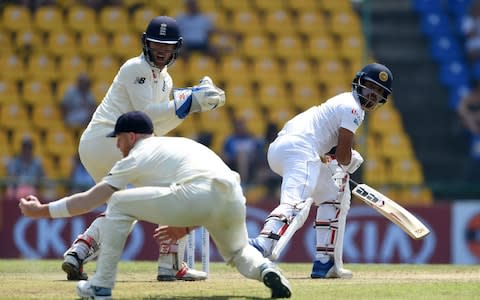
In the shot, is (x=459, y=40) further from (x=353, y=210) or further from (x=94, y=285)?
(x=94, y=285)

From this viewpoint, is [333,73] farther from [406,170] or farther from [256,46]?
[406,170]

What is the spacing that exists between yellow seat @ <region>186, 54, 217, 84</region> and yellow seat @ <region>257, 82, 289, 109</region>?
0.88m

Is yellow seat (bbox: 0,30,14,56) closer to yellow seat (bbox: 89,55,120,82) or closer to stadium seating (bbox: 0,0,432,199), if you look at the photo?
stadium seating (bbox: 0,0,432,199)

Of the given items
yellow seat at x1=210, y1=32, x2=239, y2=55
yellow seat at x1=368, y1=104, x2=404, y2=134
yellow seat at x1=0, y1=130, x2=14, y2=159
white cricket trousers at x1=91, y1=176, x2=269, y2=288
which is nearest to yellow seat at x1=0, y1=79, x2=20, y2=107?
yellow seat at x1=0, y1=130, x2=14, y2=159

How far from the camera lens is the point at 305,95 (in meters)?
17.2

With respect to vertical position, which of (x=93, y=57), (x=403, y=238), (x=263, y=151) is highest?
(x=93, y=57)

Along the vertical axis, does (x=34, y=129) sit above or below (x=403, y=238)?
above

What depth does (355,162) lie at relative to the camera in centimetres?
920

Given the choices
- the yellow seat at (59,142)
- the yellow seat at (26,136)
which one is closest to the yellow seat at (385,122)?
the yellow seat at (59,142)

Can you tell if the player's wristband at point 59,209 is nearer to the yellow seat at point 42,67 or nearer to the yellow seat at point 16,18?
the yellow seat at point 42,67

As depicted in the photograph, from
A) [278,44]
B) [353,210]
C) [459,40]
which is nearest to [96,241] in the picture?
[353,210]

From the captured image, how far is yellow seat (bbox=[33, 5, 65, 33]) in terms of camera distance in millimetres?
18375

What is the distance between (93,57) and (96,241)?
9548 mm

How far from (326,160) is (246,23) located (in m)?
9.38
